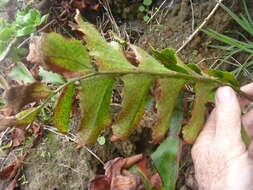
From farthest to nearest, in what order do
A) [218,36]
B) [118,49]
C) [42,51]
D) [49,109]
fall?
[49,109], [218,36], [118,49], [42,51]

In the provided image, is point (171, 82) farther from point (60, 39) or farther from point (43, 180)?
point (43, 180)

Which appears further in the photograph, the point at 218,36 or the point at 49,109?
the point at 49,109

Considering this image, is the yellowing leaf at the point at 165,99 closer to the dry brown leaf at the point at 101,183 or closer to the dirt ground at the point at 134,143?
the dry brown leaf at the point at 101,183

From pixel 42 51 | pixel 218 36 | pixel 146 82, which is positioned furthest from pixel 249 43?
pixel 42 51

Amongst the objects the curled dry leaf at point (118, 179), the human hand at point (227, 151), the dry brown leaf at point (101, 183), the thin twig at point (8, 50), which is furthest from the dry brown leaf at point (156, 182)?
the thin twig at point (8, 50)

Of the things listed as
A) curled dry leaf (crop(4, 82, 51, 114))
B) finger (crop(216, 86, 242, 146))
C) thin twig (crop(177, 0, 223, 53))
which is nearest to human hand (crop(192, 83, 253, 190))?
finger (crop(216, 86, 242, 146))

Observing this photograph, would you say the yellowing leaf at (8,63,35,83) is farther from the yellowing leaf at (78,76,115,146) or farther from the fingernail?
the fingernail

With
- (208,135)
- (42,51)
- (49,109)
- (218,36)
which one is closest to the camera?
(42,51)
